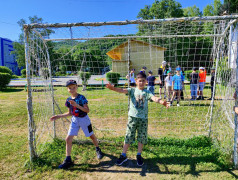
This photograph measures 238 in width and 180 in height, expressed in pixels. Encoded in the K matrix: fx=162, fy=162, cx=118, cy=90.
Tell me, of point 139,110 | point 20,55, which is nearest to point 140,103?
point 139,110

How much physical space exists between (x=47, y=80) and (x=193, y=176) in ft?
12.6

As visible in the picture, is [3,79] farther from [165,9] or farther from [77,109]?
[165,9]

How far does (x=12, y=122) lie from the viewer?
228 inches

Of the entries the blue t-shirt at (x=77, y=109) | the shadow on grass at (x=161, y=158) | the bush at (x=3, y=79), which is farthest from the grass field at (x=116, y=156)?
the bush at (x=3, y=79)

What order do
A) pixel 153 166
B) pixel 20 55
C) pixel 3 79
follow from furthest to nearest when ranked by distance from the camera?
pixel 20 55, pixel 3 79, pixel 153 166

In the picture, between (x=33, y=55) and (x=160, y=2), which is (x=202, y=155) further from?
(x=160, y=2)

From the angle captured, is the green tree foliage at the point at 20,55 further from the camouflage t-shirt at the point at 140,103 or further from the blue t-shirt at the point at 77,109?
the camouflage t-shirt at the point at 140,103

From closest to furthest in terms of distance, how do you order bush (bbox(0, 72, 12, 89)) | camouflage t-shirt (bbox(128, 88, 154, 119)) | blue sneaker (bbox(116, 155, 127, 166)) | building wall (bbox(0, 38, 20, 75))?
camouflage t-shirt (bbox(128, 88, 154, 119))
blue sneaker (bbox(116, 155, 127, 166))
bush (bbox(0, 72, 12, 89))
building wall (bbox(0, 38, 20, 75))

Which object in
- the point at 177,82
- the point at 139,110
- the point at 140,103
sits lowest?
A: the point at 139,110

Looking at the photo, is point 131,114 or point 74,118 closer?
point 131,114

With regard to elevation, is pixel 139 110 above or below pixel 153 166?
above

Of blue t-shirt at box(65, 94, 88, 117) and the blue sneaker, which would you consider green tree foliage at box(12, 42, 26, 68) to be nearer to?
blue t-shirt at box(65, 94, 88, 117)

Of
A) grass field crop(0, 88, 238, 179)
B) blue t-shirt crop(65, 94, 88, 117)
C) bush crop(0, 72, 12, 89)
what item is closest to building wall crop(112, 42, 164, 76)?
grass field crop(0, 88, 238, 179)

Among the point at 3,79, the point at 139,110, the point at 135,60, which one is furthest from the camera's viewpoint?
the point at 3,79
